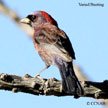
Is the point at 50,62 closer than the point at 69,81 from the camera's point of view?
No

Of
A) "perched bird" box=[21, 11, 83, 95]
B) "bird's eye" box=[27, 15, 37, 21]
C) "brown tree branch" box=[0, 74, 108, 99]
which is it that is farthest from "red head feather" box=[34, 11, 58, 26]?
"brown tree branch" box=[0, 74, 108, 99]

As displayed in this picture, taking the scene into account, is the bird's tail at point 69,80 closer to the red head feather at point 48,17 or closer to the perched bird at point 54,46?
the perched bird at point 54,46

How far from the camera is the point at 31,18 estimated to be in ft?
27.0

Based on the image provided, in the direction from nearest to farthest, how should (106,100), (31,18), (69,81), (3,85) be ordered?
(3,85) < (106,100) < (69,81) < (31,18)

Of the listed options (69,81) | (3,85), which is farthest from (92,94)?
(3,85)

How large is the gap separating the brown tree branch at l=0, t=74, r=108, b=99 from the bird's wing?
82 cm

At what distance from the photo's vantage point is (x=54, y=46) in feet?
21.6

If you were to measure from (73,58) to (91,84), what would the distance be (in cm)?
90

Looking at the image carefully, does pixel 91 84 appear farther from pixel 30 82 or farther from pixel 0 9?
pixel 0 9

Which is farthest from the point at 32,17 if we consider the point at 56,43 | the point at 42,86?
the point at 42,86

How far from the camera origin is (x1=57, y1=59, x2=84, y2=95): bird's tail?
5.32m

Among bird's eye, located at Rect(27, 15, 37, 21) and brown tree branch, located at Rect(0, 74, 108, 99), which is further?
bird's eye, located at Rect(27, 15, 37, 21)

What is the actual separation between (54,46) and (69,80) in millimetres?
931

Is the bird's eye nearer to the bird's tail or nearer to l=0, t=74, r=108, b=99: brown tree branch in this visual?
the bird's tail
